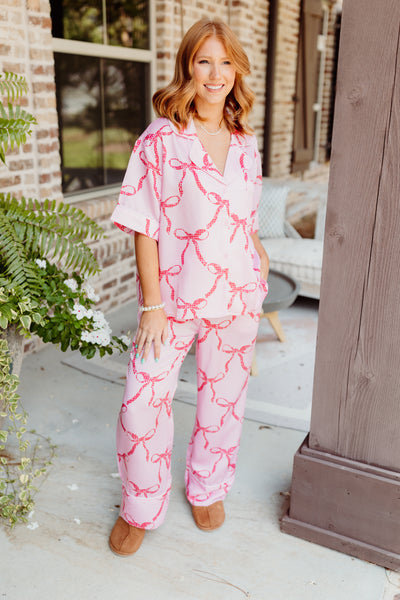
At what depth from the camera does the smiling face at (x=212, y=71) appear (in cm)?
142

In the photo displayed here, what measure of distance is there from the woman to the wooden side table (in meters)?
1.22

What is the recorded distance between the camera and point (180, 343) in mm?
1633

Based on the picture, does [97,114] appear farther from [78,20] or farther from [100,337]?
[100,337]

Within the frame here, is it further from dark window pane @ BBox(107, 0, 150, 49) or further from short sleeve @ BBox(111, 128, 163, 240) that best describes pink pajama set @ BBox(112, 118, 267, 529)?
dark window pane @ BBox(107, 0, 150, 49)

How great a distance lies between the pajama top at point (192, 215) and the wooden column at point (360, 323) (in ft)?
0.87

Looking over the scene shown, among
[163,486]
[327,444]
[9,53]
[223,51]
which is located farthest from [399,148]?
[9,53]

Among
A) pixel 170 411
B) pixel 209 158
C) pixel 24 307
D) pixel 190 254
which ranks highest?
pixel 209 158

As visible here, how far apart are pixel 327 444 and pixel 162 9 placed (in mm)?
3330

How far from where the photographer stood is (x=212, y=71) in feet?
4.66

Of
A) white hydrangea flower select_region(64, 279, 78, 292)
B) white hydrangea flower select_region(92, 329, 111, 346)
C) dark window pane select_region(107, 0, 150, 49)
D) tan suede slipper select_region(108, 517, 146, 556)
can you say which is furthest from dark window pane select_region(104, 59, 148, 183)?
tan suede slipper select_region(108, 517, 146, 556)

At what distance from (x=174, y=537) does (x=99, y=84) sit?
2.88 m

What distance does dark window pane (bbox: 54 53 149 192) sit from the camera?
339 centimetres

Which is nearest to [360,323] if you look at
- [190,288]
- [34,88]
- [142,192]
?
[190,288]

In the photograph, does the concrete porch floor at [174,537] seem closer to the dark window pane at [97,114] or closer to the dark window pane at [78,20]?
the dark window pane at [97,114]
